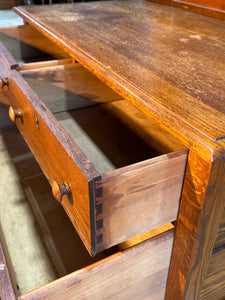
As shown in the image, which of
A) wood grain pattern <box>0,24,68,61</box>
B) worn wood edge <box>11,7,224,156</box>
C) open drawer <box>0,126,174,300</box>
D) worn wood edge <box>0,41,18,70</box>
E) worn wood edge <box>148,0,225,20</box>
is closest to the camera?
worn wood edge <box>11,7,224,156</box>

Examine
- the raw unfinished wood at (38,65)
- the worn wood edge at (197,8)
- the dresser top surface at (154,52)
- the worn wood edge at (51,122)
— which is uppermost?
the worn wood edge at (197,8)

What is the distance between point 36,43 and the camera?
108 centimetres

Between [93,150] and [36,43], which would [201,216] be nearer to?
[93,150]

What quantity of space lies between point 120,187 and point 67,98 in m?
0.47

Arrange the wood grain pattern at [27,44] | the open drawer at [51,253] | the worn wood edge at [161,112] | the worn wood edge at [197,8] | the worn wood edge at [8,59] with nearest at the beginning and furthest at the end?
1. the worn wood edge at [161,112]
2. the open drawer at [51,253]
3. the worn wood edge at [8,59]
4. the worn wood edge at [197,8]
5. the wood grain pattern at [27,44]

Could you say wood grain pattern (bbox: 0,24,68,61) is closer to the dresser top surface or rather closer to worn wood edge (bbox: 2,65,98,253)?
the dresser top surface

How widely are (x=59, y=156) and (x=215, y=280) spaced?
34cm

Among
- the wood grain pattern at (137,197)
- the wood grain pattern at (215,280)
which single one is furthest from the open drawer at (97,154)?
the wood grain pattern at (215,280)

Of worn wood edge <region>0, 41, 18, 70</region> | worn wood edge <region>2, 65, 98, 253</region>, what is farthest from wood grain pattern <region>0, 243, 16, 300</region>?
worn wood edge <region>0, 41, 18, 70</region>

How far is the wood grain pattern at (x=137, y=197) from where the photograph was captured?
1.24 feet

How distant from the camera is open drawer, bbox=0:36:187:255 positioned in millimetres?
385

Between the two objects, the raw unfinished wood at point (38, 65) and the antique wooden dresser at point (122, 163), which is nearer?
the antique wooden dresser at point (122, 163)

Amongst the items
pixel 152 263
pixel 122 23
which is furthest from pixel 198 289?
pixel 122 23

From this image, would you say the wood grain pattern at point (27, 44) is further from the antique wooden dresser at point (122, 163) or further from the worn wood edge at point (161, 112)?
the worn wood edge at point (161, 112)
